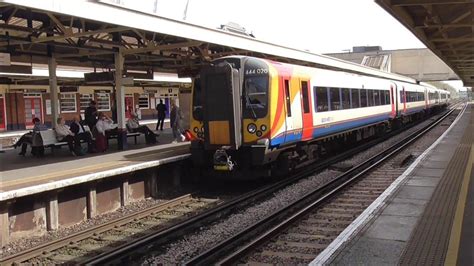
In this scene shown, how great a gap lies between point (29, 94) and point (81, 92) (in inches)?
121

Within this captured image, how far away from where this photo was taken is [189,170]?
482 inches

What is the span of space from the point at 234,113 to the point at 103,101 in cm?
2213

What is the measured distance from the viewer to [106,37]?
1439 centimetres

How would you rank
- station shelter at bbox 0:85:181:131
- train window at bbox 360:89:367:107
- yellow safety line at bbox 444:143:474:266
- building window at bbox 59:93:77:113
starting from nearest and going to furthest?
yellow safety line at bbox 444:143:474:266, train window at bbox 360:89:367:107, station shelter at bbox 0:85:181:131, building window at bbox 59:93:77:113

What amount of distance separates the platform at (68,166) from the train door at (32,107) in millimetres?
13560

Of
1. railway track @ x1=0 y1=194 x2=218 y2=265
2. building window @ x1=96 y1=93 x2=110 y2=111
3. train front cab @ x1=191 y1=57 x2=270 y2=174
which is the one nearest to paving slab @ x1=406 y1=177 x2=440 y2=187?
train front cab @ x1=191 y1=57 x2=270 y2=174

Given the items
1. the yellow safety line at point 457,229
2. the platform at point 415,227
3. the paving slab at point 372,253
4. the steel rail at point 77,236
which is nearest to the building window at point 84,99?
the steel rail at point 77,236

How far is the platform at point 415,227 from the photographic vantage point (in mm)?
5516

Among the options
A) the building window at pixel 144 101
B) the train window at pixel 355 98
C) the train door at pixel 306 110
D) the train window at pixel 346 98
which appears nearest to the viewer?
the train door at pixel 306 110

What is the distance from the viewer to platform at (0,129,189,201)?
8234mm

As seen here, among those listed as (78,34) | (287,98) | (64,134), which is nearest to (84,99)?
(64,134)

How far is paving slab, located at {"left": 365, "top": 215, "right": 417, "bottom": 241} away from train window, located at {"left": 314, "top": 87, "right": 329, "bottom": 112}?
616cm

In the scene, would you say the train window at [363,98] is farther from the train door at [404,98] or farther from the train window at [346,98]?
the train door at [404,98]

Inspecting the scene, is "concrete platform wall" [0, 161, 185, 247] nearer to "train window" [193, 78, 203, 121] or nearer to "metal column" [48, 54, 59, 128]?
"train window" [193, 78, 203, 121]
